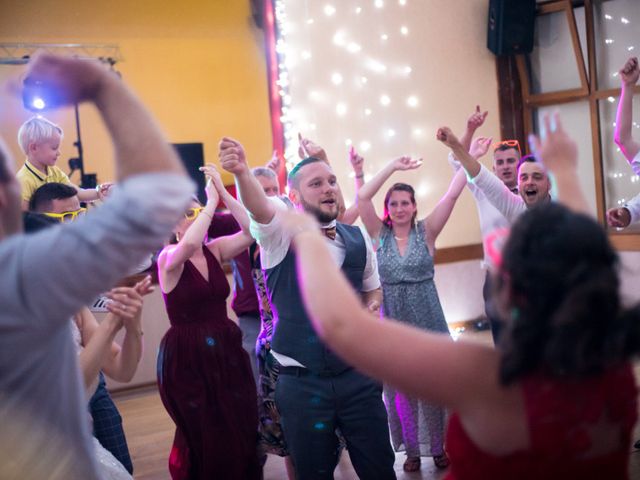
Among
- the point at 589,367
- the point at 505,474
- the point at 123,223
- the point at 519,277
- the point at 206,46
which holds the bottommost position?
the point at 505,474

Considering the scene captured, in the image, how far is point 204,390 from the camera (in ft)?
11.2

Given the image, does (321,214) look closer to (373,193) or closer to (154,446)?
(373,193)

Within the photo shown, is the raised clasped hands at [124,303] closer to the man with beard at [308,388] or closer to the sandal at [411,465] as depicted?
the man with beard at [308,388]

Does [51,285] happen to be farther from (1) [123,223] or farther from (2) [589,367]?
(2) [589,367]

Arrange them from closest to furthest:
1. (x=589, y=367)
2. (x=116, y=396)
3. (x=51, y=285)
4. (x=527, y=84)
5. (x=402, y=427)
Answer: (x=51, y=285) < (x=589, y=367) < (x=402, y=427) < (x=116, y=396) < (x=527, y=84)

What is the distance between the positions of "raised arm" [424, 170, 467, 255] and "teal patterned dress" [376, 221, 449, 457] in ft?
0.15

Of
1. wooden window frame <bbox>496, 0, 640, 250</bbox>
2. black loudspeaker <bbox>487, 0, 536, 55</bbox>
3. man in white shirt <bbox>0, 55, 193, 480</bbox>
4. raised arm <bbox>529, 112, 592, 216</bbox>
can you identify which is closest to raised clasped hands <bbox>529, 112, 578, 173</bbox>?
raised arm <bbox>529, 112, 592, 216</bbox>

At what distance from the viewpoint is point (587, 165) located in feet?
23.1

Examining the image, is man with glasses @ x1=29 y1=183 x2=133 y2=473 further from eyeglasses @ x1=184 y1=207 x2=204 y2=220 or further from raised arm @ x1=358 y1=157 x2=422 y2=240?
raised arm @ x1=358 y1=157 x2=422 y2=240

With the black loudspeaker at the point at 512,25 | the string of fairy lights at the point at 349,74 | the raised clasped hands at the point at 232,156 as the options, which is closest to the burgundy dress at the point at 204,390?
the raised clasped hands at the point at 232,156

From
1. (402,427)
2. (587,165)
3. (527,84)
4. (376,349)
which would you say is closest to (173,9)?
(527,84)

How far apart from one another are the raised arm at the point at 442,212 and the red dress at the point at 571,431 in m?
2.79

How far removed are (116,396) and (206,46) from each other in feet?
10.6

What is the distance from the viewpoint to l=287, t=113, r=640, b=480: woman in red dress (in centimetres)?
115
